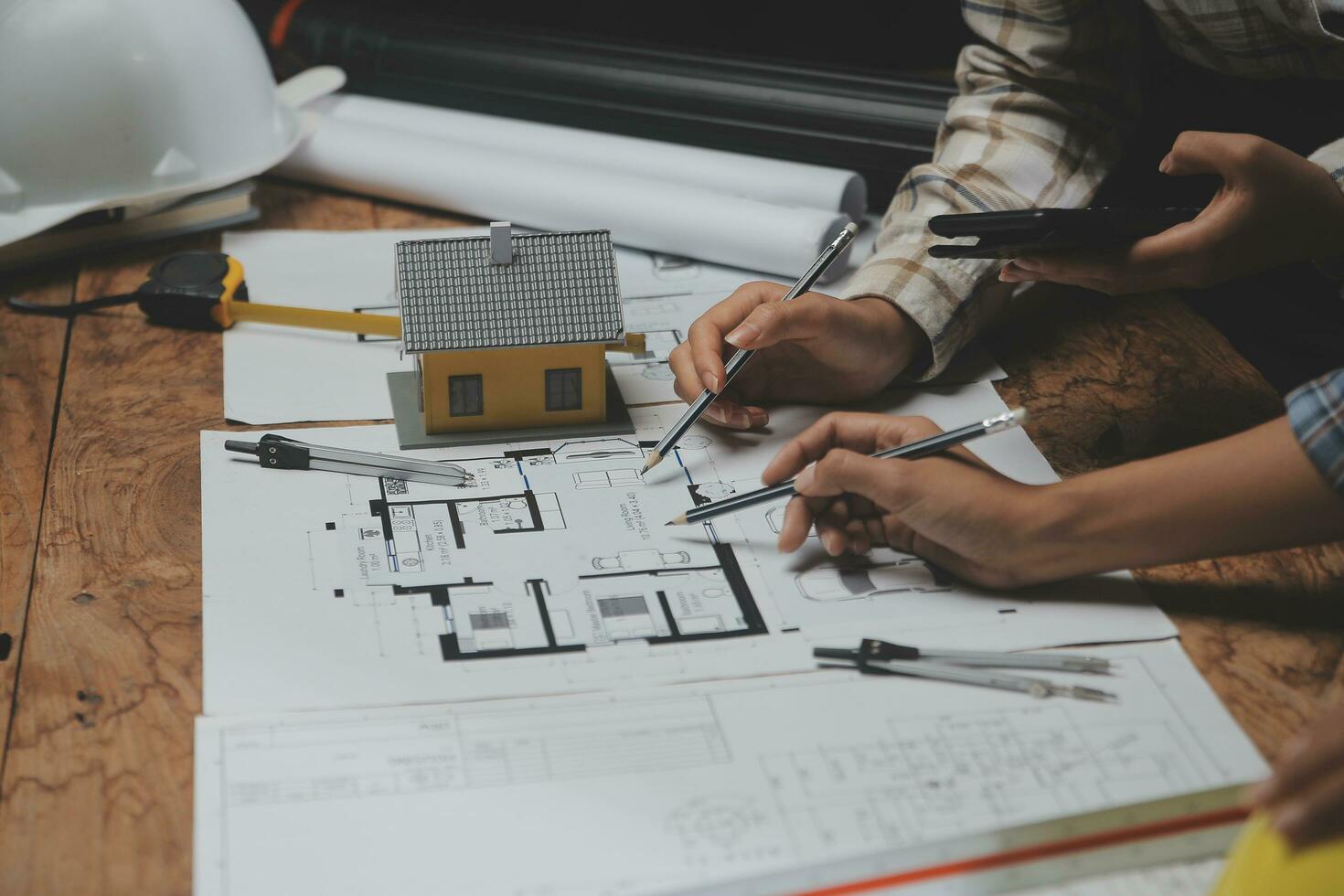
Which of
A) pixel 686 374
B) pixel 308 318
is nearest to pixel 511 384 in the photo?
pixel 686 374

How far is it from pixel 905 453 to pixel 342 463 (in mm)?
444

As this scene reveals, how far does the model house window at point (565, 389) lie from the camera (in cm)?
98

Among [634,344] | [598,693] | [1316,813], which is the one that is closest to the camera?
[1316,813]

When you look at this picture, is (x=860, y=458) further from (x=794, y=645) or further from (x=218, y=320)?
(x=218, y=320)

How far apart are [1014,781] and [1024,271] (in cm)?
45

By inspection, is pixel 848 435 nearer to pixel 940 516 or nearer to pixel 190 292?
pixel 940 516

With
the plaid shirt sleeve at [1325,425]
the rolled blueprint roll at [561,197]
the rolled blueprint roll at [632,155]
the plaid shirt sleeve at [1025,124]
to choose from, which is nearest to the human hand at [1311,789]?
the plaid shirt sleeve at [1325,425]

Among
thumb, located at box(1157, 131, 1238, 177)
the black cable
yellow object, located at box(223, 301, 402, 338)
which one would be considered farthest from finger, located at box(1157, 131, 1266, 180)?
the black cable

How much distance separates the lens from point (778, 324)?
3.14 feet

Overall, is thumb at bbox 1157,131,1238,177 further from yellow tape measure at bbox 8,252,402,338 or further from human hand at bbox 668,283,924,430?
yellow tape measure at bbox 8,252,402,338

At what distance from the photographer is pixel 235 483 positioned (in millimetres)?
910

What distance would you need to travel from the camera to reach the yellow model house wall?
0.95 m

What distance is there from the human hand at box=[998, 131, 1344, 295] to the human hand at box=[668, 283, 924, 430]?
130 millimetres

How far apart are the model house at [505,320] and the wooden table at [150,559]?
21 centimetres
